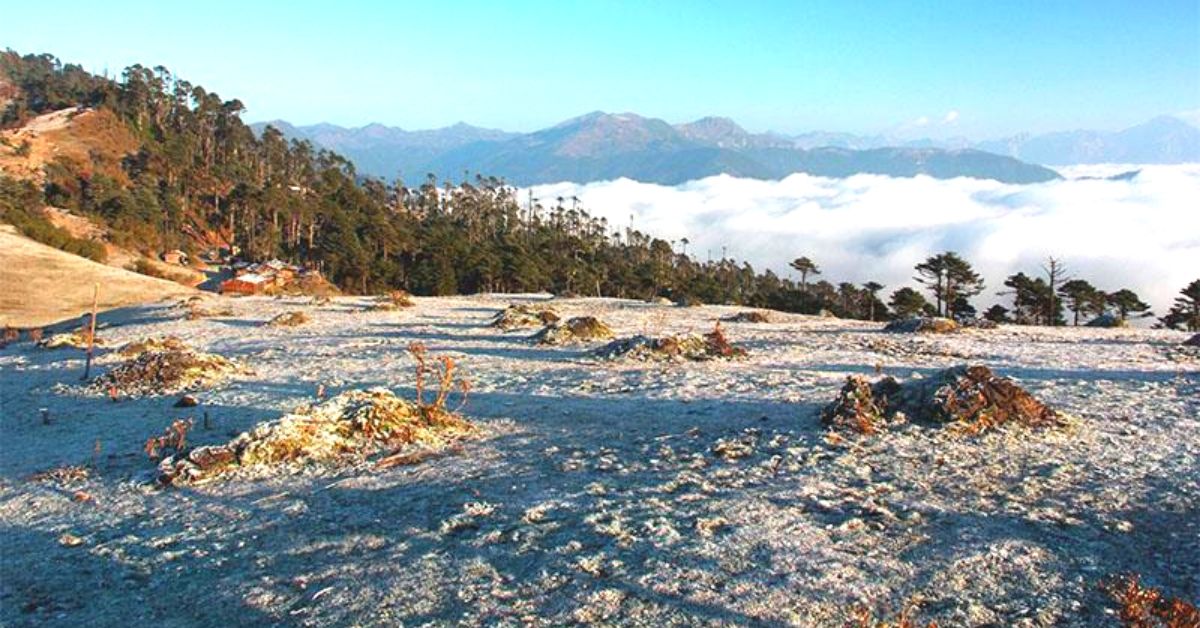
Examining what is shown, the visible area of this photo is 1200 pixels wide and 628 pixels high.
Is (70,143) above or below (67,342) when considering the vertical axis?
above

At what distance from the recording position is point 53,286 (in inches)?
2188

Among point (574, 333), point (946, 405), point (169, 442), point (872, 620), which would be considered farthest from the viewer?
point (574, 333)

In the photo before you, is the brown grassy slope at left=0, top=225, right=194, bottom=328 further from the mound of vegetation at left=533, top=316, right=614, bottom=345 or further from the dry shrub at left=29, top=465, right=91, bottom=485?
the dry shrub at left=29, top=465, right=91, bottom=485

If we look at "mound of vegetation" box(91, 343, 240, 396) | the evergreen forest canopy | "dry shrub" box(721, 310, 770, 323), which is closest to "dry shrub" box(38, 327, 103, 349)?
"mound of vegetation" box(91, 343, 240, 396)

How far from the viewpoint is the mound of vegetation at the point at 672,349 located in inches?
845

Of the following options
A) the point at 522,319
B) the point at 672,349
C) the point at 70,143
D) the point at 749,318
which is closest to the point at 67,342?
the point at 522,319

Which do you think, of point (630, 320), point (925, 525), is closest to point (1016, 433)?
point (925, 525)

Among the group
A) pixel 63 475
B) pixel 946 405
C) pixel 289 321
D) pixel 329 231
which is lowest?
pixel 63 475

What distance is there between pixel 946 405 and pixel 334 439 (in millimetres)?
10269

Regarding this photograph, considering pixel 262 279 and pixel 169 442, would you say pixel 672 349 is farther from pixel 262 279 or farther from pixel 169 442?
pixel 262 279

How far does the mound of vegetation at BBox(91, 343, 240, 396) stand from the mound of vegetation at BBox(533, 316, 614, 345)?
1019 cm

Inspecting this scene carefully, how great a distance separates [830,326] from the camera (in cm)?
3338

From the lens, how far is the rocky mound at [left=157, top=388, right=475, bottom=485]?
11617 mm

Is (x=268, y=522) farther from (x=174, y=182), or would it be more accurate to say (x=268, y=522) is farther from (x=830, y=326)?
(x=174, y=182)
